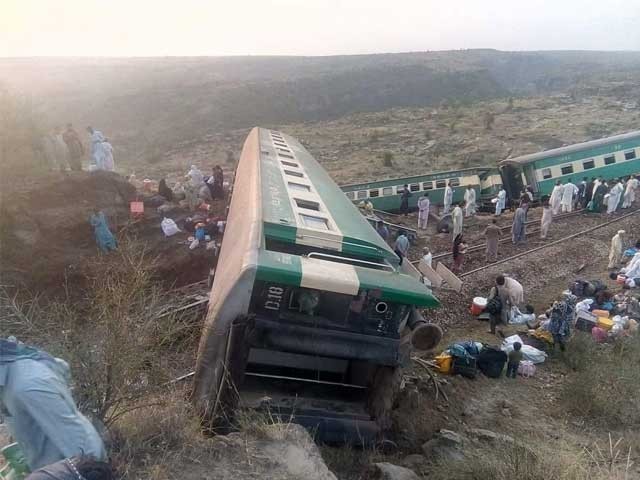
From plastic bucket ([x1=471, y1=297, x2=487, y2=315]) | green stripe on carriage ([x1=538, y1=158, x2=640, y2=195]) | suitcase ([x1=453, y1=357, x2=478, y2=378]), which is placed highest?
green stripe on carriage ([x1=538, y1=158, x2=640, y2=195])

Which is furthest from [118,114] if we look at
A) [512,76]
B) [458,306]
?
[512,76]

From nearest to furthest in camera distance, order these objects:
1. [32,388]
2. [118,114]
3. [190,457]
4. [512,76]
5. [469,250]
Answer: [32,388], [190,457], [469,250], [118,114], [512,76]

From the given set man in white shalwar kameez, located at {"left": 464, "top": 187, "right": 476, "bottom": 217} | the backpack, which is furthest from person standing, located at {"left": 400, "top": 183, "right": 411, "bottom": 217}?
the backpack

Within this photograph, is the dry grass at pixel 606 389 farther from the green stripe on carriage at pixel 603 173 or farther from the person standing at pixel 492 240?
the green stripe on carriage at pixel 603 173

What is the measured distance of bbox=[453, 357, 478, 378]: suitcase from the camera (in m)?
7.65

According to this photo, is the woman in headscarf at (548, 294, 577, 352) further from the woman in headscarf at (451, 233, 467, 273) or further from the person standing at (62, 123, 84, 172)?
the person standing at (62, 123, 84, 172)

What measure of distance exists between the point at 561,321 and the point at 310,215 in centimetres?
457

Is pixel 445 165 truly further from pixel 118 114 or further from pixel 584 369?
pixel 118 114

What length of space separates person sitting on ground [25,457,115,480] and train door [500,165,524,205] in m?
18.1

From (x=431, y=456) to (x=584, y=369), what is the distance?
11.3ft

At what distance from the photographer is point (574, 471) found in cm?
407

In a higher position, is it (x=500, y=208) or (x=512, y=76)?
(x=512, y=76)

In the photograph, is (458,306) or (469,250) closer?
(458,306)

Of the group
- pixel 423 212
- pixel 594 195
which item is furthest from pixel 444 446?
pixel 594 195
